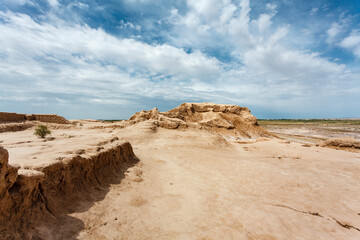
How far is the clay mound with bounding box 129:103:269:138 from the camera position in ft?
71.9

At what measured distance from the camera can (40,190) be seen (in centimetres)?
307

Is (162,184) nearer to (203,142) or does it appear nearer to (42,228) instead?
(42,228)

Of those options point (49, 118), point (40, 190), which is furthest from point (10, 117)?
point (40, 190)

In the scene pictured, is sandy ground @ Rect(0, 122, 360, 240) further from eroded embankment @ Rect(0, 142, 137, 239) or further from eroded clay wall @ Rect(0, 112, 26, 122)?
eroded clay wall @ Rect(0, 112, 26, 122)

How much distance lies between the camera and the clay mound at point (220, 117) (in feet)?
71.9

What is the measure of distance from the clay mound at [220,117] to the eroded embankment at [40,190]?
15799mm

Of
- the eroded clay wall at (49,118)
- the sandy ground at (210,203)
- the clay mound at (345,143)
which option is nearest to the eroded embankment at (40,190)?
the sandy ground at (210,203)

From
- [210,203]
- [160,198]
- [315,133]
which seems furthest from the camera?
[315,133]

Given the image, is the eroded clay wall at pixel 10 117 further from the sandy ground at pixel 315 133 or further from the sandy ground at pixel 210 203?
the sandy ground at pixel 315 133

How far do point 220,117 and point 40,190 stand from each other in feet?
70.8

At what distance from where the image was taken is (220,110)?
25.2 m

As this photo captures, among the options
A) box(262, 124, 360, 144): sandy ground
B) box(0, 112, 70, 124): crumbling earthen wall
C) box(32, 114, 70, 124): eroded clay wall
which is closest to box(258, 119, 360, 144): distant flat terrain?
box(262, 124, 360, 144): sandy ground

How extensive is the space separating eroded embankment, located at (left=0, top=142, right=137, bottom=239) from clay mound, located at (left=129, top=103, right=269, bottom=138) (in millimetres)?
15799

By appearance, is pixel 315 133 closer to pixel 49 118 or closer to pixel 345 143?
pixel 345 143
